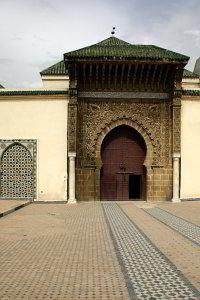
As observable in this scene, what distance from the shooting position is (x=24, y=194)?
12.2 m

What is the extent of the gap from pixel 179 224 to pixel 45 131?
609cm

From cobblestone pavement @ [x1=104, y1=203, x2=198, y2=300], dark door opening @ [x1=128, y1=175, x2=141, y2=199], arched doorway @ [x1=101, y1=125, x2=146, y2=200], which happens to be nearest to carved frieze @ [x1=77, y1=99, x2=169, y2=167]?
arched doorway @ [x1=101, y1=125, x2=146, y2=200]

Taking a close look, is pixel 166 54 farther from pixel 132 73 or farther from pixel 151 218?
pixel 151 218

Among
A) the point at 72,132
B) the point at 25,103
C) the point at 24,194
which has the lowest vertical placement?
the point at 24,194

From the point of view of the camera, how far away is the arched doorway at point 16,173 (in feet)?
40.1

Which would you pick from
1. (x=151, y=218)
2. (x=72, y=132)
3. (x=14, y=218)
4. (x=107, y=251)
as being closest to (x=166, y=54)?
(x=72, y=132)

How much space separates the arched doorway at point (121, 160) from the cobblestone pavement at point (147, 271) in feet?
20.9

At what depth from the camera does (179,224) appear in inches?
294

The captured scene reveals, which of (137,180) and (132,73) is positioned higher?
(132,73)

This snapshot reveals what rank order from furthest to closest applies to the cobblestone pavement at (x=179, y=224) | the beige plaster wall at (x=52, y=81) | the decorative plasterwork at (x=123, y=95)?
1. the beige plaster wall at (x=52, y=81)
2. the decorative plasterwork at (x=123, y=95)
3. the cobblestone pavement at (x=179, y=224)

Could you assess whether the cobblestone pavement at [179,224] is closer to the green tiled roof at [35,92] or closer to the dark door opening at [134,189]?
the dark door opening at [134,189]

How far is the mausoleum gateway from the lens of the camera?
481 inches

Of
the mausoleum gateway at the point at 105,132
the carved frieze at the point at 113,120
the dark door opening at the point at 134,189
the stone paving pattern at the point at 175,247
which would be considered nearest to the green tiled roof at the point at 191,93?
the mausoleum gateway at the point at 105,132

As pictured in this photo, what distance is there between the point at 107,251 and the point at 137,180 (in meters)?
8.68
